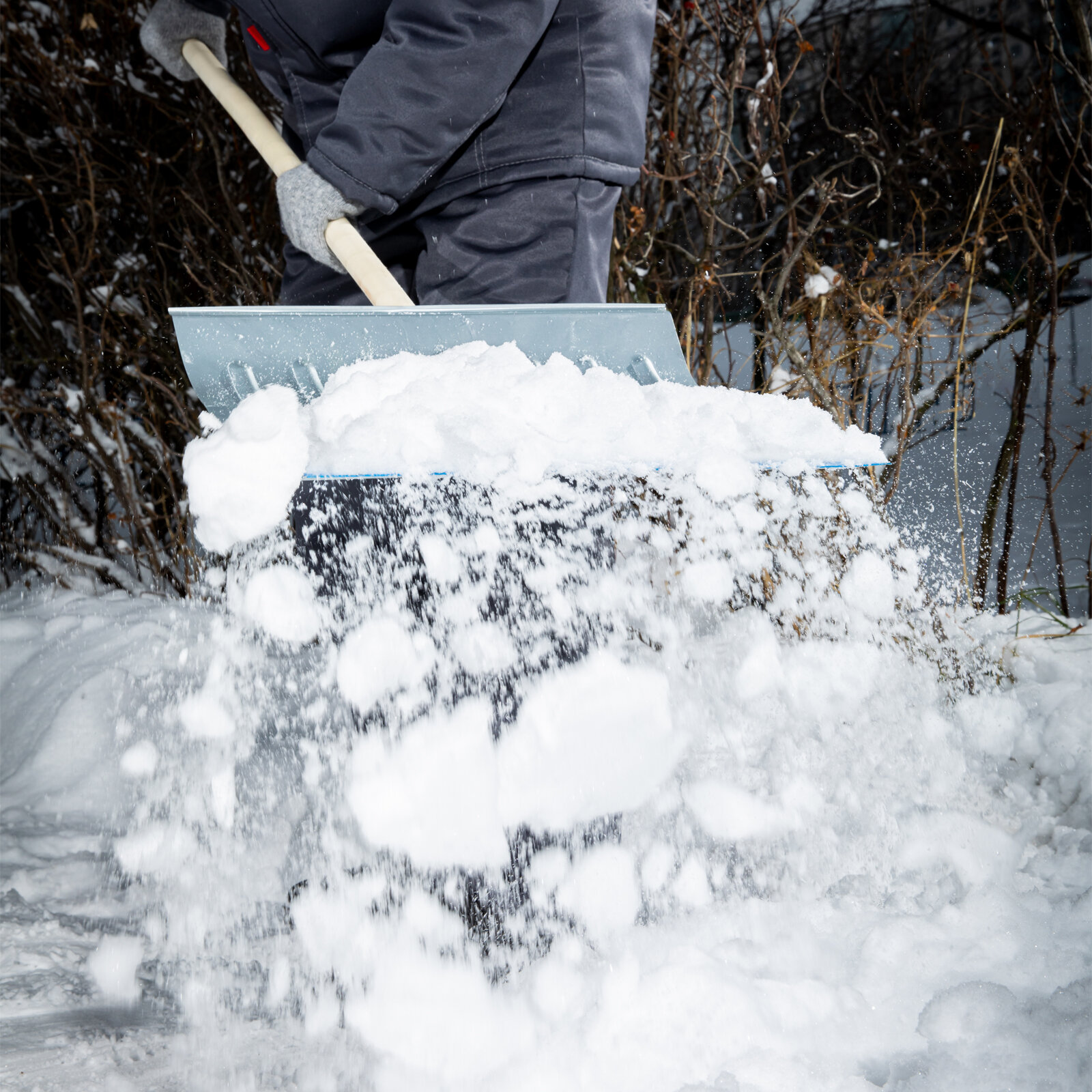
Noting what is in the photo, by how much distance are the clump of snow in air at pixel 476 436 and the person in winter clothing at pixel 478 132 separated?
374 mm

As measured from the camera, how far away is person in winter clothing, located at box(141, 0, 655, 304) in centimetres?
141

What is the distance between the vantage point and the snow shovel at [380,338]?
127 centimetres

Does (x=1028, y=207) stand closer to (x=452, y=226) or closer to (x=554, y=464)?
(x=452, y=226)

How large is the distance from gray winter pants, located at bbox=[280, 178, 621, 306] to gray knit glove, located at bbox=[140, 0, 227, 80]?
1075 millimetres

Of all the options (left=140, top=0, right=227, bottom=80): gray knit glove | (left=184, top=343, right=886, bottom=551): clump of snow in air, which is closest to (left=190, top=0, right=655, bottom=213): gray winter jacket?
(left=184, top=343, right=886, bottom=551): clump of snow in air

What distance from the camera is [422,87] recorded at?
4.65 ft

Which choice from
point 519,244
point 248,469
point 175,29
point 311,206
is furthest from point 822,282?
point 248,469

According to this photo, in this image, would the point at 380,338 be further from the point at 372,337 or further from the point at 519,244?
the point at 519,244

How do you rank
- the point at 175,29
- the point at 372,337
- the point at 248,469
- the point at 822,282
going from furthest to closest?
the point at 822,282, the point at 175,29, the point at 372,337, the point at 248,469

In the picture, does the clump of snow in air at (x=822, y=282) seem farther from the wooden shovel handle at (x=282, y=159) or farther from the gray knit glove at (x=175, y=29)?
the gray knit glove at (x=175, y=29)

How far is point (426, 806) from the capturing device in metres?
1.21

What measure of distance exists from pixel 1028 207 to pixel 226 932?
2.85 meters

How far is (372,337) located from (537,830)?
0.78m

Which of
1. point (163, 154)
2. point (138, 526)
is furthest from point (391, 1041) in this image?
point (163, 154)
